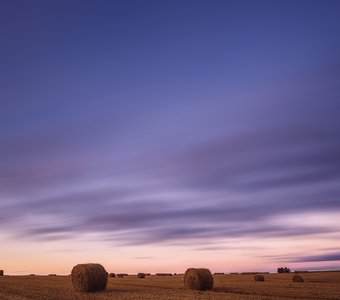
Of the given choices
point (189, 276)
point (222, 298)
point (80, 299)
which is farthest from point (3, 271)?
point (222, 298)

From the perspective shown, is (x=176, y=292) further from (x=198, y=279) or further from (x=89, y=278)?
(x=89, y=278)

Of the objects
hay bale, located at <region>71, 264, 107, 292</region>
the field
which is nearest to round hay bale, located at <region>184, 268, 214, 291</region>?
the field

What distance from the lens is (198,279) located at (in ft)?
112

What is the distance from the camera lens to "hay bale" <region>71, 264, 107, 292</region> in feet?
108

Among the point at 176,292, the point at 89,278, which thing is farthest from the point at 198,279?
the point at 89,278

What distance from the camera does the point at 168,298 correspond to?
2566cm

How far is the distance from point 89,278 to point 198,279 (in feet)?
26.2

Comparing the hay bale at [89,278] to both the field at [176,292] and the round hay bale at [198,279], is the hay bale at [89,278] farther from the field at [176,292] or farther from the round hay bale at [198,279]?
the round hay bale at [198,279]

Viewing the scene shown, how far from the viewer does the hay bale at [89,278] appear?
33.0 metres

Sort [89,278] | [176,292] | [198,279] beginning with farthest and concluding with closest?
[198,279] → [89,278] → [176,292]

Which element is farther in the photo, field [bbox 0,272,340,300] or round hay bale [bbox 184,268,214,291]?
round hay bale [bbox 184,268,214,291]

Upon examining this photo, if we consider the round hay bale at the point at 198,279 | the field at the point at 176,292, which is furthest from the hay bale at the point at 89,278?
the round hay bale at the point at 198,279

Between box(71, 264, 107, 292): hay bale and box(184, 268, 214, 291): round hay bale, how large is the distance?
6325 mm

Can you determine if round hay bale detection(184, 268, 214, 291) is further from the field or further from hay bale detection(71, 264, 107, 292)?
hay bale detection(71, 264, 107, 292)
